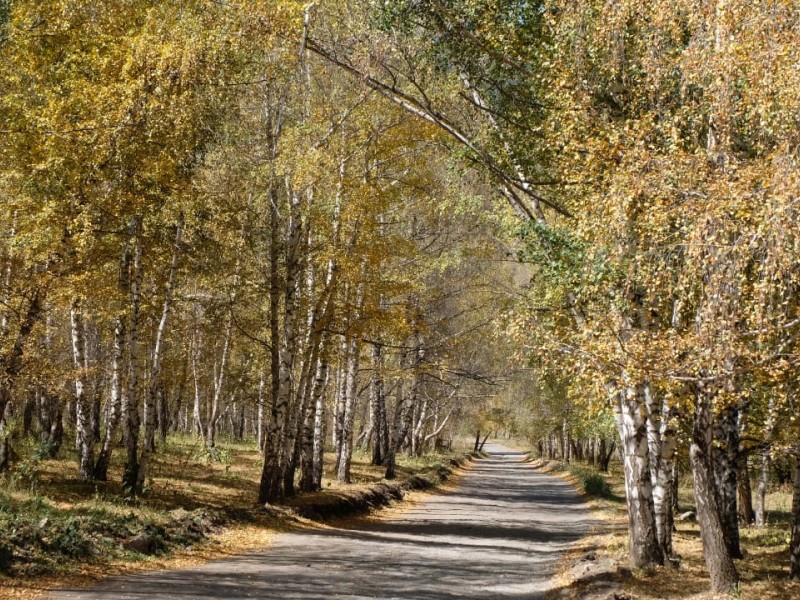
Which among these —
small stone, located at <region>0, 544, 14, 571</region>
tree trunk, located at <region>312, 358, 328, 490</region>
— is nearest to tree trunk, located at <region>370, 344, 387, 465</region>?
tree trunk, located at <region>312, 358, 328, 490</region>

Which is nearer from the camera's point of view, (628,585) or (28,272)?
(628,585)

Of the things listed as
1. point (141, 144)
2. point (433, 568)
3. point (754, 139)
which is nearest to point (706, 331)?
point (754, 139)

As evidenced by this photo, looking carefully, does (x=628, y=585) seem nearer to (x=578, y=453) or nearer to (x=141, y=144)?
(x=141, y=144)

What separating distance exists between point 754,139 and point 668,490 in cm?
730

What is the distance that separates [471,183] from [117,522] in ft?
33.6

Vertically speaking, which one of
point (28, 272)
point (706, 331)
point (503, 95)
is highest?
point (503, 95)

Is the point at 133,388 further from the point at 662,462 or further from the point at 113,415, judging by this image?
the point at 662,462

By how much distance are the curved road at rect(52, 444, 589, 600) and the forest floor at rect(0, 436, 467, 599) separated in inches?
25.9

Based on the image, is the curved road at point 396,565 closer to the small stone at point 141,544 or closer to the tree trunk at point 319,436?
the small stone at point 141,544

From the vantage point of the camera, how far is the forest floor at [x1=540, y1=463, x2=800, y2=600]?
11.8 m

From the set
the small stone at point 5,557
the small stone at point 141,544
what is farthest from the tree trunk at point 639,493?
the small stone at point 5,557

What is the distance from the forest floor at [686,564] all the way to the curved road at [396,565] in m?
0.83

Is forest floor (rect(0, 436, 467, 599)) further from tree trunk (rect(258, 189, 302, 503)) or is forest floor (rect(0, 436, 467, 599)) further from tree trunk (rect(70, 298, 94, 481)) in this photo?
tree trunk (rect(258, 189, 302, 503))

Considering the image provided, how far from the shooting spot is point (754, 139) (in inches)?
388
